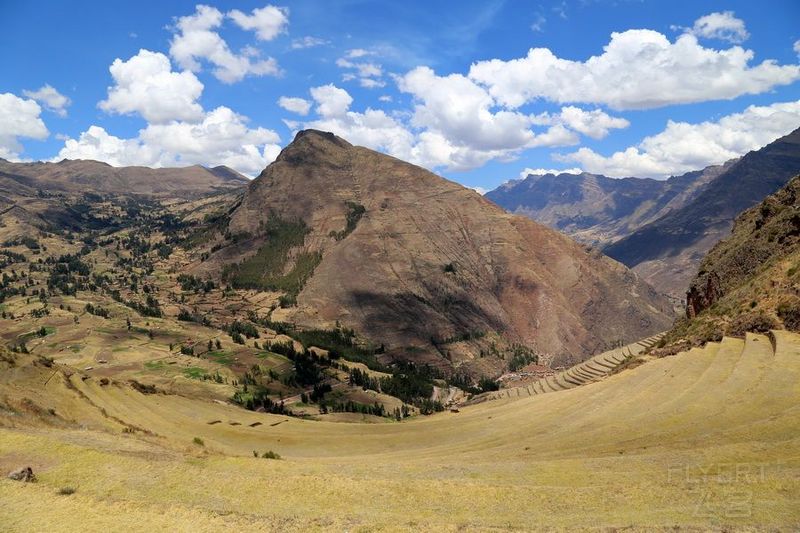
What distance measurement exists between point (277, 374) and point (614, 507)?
6959 inches

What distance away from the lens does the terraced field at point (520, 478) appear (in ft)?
63.5

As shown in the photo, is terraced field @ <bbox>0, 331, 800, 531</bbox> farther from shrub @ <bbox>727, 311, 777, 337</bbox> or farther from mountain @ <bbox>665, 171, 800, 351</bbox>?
mountain @ <bbox>665, 171, 800, 351</bbox>

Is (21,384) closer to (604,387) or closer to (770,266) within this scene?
(604,387)

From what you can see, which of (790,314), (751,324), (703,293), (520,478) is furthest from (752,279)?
(520,478)

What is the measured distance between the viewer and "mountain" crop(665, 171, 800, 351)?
47.2 m

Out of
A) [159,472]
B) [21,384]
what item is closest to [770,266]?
[159,472]

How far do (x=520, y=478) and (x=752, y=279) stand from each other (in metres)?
46.6

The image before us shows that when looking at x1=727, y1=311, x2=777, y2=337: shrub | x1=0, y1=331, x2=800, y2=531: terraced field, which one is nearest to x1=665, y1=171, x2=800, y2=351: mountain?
x1=727, y1=311, x2=777, y2=337: shrub

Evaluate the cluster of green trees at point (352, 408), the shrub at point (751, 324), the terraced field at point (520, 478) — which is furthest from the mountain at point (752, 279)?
the cluster of green trees at point (352, 408)

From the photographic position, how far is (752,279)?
2207 inches

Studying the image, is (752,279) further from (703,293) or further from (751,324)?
(703,293)

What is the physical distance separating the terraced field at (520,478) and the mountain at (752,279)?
18.5ft

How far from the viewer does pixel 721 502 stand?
19.6 meters

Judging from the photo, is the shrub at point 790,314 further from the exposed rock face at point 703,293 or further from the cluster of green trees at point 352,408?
the cluster of green trees at point 352,408
